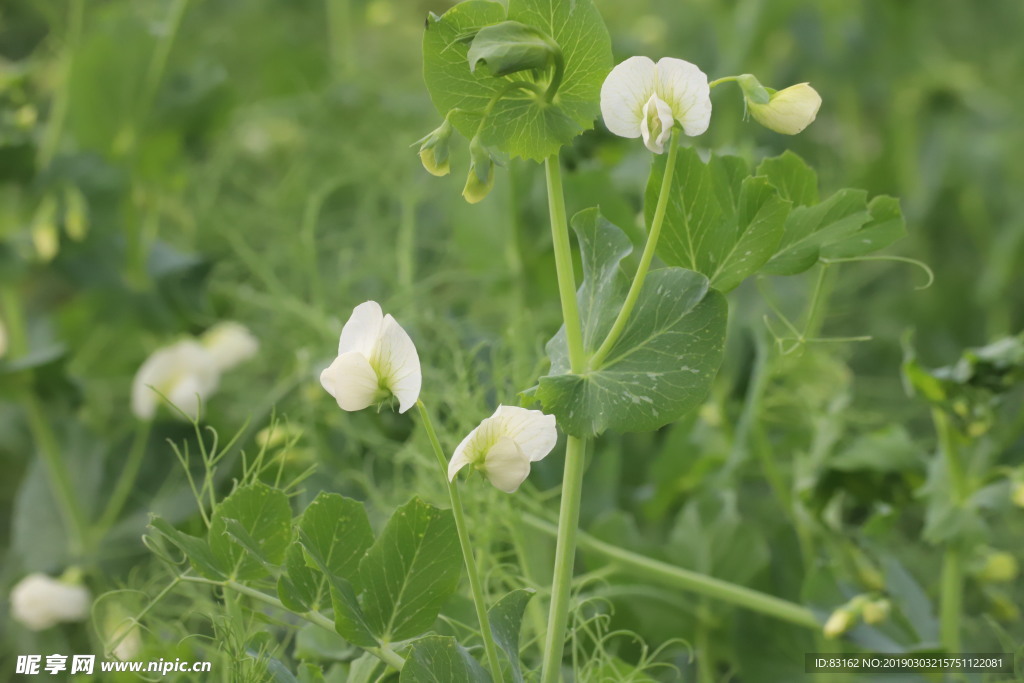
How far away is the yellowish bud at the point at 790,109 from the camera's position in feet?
0.92

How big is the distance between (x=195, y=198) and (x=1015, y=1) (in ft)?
3.00

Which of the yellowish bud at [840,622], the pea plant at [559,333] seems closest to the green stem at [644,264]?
the pea plant at [559,333]

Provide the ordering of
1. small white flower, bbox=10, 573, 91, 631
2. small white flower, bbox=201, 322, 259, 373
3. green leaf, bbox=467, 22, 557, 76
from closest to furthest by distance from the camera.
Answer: green leaf, bbox=467, 22, 557, 76
small white flower, bbox=10, 573, 91, 631
small white flower, bbox=201, 322, 259, 373

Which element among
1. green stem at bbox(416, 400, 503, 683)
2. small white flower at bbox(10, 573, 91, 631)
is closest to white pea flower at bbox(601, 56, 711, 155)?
green stem at bbox(416, 400, 503, 683)

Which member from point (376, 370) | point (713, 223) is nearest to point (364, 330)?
point (376, 370)

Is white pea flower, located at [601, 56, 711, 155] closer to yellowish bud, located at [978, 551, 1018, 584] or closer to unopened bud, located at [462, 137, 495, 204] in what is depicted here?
unopened bud, located at [462, 137, 495, 204]

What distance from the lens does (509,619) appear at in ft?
1.03

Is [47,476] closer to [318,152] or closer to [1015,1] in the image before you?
[318,152]

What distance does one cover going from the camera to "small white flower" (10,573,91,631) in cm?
55

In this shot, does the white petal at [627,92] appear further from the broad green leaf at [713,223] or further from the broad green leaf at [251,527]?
the broad green leaf at [251,527]

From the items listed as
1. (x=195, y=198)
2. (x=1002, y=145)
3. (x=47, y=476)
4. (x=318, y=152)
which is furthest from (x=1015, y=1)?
(x=47, y=476)

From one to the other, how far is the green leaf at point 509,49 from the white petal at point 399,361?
8cm

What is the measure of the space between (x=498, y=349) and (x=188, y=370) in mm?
237

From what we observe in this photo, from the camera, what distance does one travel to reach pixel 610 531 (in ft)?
1.63
